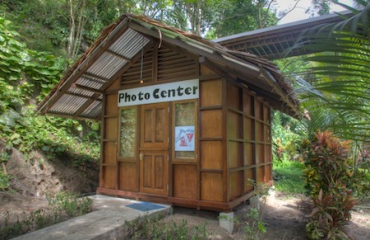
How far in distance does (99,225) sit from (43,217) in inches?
49.6

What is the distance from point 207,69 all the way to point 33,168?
5375 mm

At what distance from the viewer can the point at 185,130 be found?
5.56 meters

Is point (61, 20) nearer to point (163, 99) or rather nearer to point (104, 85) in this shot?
point (104, 85)

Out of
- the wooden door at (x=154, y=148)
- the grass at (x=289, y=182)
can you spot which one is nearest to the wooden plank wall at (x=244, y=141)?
the wooden door at (x=154, y=148)

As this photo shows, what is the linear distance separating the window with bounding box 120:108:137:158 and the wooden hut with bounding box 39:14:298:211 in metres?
0.02

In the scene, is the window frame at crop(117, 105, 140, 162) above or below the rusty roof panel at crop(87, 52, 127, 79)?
below

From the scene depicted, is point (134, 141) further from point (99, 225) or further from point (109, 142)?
point (99, 225)

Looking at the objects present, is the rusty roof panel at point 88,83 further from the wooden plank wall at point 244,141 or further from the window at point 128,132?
the wooden plank wall at point 244,141

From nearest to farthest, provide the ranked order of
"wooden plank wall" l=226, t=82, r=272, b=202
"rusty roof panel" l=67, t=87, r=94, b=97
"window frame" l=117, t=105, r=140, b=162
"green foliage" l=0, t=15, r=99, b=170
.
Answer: "wooden plank wall" l=226, t=82, r=272, b=202 < "window frame" l=117, t=105, r=140, b=162 < "rusty roof panel" l=67, t=87, r=94, b=97 < "green foliage" l=0, t=15, r=99, b=170

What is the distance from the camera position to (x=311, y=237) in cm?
474

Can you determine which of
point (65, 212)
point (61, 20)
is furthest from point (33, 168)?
point (61, 20)

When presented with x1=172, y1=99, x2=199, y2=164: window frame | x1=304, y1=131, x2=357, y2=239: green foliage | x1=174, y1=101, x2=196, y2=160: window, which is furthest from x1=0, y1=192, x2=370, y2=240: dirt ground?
x1=174, y1=101, x2=196, y2=160: window

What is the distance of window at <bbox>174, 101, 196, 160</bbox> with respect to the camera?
5.46 meters

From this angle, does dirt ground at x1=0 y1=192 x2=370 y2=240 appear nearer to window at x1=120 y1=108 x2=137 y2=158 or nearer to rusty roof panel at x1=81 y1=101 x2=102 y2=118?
window at x1=120 y1=108 x2=137 y2=158
